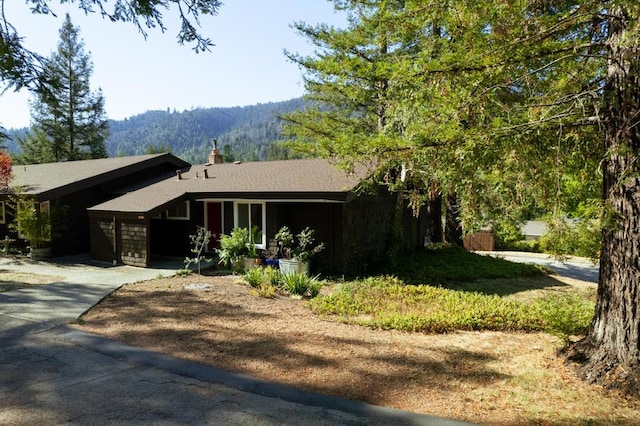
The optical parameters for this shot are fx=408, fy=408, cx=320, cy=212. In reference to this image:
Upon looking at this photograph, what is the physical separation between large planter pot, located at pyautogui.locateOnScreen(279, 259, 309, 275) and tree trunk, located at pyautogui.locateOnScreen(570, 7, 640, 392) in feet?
24.5

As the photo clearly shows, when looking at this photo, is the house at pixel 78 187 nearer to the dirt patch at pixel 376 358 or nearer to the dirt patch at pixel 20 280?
the dirt patch at pixel 20 280

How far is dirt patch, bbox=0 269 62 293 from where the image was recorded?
1012 cm

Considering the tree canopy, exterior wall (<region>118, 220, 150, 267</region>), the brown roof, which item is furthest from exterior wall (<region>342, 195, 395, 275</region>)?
the tree canopy

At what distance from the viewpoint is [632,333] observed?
496 cm

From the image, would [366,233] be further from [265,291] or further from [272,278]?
[265,291]

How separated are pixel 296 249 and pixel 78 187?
9086 millimetres

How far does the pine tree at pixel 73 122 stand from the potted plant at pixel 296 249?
91.8 ft

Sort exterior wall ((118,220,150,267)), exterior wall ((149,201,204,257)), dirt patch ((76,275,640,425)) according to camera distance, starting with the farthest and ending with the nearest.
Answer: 1. exterior wall ((149,201,204,257))
2. exterior wall ((118,220,150,267))
3. dirt patch ((76,275,640,425))

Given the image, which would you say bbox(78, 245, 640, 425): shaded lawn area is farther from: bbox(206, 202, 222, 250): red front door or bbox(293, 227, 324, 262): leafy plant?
bbox(206, 202, 222, 250): red front door

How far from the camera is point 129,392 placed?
15.5ft

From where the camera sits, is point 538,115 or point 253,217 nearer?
point 538,115

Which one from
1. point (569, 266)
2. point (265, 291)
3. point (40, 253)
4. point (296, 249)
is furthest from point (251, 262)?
point (569, 266)

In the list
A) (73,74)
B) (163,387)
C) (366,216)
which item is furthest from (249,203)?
(73,74)

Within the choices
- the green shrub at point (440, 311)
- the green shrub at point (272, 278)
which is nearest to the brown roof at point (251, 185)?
the green shrub at point (272, 278)
